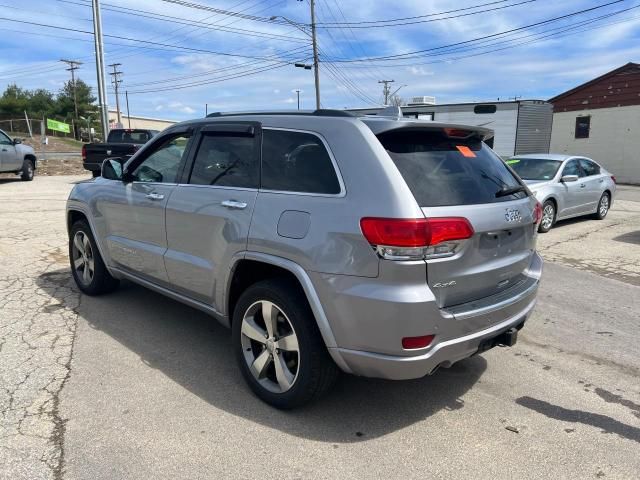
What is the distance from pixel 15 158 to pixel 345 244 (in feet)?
56.8

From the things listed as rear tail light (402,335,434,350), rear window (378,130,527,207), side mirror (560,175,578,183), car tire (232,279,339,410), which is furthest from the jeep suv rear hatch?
side mirror (560,175,578,183)

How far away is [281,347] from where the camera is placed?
3.26 meters

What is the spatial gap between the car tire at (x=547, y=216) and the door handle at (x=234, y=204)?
308 inches

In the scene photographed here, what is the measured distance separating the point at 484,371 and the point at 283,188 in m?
2.04

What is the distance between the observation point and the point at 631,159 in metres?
25.5

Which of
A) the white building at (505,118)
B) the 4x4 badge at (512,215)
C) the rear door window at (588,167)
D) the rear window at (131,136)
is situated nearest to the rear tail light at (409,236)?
the 4x4 badge at (512,215)

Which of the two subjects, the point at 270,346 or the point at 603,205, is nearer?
the point at 270,346

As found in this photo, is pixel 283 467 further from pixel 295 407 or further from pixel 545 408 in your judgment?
pixel 545 408

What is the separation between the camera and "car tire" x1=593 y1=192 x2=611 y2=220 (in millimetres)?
11632

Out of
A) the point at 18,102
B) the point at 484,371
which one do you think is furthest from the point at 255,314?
the point at 18,102

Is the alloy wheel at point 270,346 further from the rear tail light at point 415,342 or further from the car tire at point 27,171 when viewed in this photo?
the car tire at point 27,171

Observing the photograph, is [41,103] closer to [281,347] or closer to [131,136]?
[131,136]

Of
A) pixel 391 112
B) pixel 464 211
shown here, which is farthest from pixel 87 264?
pixel 464 211

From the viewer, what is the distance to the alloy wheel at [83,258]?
5449 mm
